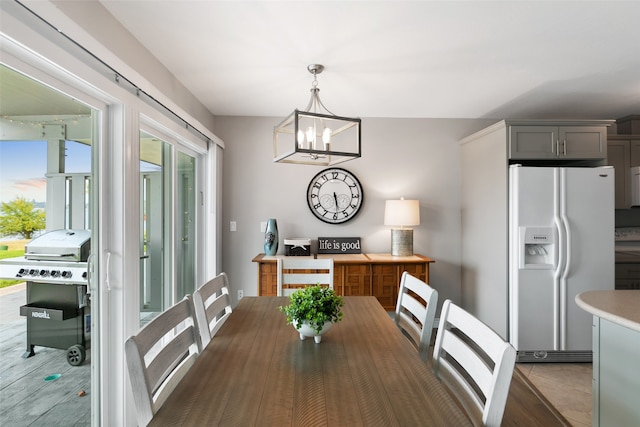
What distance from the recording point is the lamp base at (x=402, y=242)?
3.52 meters

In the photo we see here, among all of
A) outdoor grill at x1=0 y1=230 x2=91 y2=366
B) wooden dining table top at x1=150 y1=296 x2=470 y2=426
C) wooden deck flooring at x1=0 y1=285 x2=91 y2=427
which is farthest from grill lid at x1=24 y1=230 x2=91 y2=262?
wooden dining table top at x1=150 y1=296 x2=470 y2=426

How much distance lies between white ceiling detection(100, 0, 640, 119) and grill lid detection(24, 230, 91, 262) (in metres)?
1.23

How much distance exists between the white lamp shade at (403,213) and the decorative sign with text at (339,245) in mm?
462

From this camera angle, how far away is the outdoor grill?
4.74 ft

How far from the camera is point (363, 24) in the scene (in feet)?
6.31

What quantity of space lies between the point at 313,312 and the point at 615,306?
1.50 metres

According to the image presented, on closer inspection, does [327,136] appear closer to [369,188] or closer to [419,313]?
[419,313]

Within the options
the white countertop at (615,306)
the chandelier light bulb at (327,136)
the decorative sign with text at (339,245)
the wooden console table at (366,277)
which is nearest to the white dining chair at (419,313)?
the white countertop at (615,306)

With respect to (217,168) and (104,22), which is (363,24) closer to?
(104,22)

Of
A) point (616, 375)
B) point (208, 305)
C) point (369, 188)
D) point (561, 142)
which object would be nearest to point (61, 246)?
point (208, 305)

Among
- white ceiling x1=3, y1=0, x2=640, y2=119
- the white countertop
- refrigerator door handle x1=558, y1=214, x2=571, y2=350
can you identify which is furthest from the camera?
refrigerator door handle x1=558, y1=214, x2=571, y2=350

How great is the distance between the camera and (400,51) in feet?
7.37

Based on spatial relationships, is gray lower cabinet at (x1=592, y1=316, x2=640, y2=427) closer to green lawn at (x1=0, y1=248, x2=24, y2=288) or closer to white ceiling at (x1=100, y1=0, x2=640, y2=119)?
white ceiling at (x1=100, y1=0, x2=640, y2=119)

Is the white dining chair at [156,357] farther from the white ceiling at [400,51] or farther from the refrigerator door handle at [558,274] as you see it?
the refrigerator door handle at [558,274]
